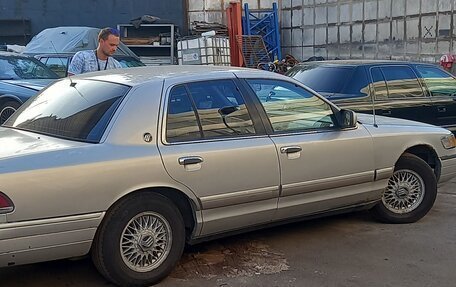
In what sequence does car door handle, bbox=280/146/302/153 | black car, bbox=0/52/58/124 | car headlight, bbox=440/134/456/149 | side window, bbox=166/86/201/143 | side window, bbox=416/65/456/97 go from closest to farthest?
side window, bbox=166/86/201/143 < car door handle, bbox=280/146/302/153 < car headlight, bbox=440/134/456/149 < side window, bbox=416/65/456/97 < black car, bbox=0/52/58/124

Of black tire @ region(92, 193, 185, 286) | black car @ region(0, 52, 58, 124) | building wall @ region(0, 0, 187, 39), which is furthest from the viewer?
building wall @ region(0, 0, 187, 39)

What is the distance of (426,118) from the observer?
8.59m

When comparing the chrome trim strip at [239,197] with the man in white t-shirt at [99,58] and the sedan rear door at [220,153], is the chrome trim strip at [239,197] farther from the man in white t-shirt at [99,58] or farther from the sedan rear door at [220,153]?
the man in white t-shirt at [99,58]

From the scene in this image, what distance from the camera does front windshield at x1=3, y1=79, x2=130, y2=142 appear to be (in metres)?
4.09

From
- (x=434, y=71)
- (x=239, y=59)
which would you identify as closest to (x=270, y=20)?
(x=239, y=59)

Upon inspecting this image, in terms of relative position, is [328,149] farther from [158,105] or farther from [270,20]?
[270,20]

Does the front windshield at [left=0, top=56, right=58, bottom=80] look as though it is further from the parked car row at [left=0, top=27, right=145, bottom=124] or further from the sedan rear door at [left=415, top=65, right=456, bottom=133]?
the sedan rear door at [left=415, top=65, right=456, bottom=133]

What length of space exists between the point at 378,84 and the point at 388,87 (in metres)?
0.19

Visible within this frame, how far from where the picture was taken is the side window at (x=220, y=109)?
439 centimetres

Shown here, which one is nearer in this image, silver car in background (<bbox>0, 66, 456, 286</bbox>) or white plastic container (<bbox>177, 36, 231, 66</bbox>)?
silver car in background (<bbox>0, 66, 456, 286</bbox>)

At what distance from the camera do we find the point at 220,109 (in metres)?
4.50

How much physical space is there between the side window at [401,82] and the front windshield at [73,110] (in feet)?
16.1

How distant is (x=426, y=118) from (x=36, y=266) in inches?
239

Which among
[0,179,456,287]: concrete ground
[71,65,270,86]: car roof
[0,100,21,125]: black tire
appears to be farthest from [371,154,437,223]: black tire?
[0,100,21,125]: black tire
